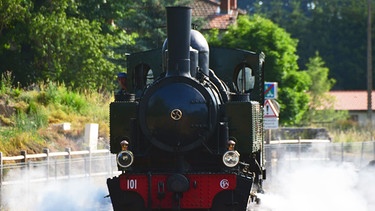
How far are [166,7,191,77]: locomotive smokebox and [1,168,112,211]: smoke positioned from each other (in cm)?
540

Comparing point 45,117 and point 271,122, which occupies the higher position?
point 45,117

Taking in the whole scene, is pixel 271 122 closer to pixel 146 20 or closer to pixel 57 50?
pixel 57 50

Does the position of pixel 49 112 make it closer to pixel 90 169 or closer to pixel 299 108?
pixel 90 169

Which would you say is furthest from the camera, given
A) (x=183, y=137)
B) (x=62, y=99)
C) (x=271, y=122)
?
(x=62, y=99)

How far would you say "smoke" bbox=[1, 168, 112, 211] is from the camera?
19.1 m

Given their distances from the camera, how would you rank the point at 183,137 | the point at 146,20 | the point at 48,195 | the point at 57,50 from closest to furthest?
the point at 183,137, the point at 48,195, the point at 57,50, the point at 146,20

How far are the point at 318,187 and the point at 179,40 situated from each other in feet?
35.0

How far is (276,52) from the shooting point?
4019cm

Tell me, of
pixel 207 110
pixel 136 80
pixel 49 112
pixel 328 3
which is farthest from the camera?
pixel 328 3

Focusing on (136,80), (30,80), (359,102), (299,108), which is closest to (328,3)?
(359,102)

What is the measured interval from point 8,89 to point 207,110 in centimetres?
1854

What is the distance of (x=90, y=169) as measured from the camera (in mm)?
23625

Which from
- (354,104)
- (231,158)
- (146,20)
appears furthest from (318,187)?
(354,104)

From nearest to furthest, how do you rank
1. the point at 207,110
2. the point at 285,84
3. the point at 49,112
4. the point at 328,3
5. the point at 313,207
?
the point at 207,110, the point at 313,207, the point at 49,112, the point at 285,84, the point at 328,3
